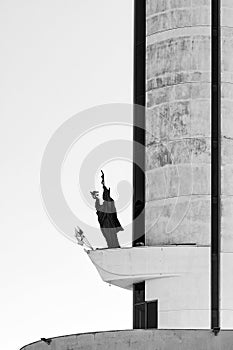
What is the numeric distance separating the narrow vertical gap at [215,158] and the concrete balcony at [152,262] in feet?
1.25

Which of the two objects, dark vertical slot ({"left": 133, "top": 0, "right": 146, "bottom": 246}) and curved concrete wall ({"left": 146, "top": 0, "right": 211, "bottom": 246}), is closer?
curved concrete wall ({"left": 146, "top": 0, "right": 211, "bottom": 246})

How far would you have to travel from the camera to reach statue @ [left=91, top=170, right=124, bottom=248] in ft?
163

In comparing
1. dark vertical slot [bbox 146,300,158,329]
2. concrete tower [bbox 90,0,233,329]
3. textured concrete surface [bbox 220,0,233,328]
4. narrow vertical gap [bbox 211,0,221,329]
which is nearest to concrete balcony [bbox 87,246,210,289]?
concrete tower [bbox 90,0,233,329]

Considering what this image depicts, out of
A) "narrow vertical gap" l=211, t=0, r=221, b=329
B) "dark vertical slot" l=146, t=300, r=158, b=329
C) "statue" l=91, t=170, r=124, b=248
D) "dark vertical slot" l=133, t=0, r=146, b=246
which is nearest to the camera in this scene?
"narrow vertical gap" l=211, t=0, r=221, b=329

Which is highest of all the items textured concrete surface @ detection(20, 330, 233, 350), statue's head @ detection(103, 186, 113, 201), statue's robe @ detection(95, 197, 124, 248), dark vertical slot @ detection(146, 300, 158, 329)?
statue's head @ detection(103, 186, 113, 201)

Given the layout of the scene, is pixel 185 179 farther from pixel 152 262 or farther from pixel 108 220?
pixel 108 220

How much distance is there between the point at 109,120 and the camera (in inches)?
1970

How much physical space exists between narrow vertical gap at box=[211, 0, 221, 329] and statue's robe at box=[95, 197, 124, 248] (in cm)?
350

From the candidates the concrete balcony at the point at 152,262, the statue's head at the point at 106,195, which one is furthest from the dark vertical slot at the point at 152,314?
the statue's head at the point at 106,195

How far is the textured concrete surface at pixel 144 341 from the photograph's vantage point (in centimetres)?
4353

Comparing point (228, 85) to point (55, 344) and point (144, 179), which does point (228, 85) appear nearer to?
point (144, 179)

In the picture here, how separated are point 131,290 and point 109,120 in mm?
5787

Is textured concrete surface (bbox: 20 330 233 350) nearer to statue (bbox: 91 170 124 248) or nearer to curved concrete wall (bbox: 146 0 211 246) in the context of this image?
curved concrete wall (bbox: 146 0 211 246)

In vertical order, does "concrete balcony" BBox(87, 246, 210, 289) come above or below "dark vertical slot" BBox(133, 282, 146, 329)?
above
